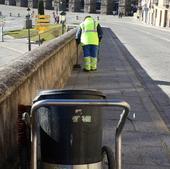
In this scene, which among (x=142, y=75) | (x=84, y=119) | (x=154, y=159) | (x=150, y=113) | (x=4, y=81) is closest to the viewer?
(x=84, y=119)

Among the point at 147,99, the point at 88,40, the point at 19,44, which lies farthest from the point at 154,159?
the point at 19,44

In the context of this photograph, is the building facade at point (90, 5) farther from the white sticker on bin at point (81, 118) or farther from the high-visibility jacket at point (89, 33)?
the white sticker on bin at point (81, 118)

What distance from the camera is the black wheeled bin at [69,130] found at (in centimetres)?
380

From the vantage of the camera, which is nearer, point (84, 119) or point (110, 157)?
point (84, 119)

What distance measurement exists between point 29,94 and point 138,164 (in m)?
1.56

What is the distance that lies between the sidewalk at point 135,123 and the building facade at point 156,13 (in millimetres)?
67331

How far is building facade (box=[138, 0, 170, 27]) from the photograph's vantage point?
80.2 meters

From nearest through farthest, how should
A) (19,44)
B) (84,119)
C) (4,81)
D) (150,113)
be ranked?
1. (84,119)
2. (4,81)
3. (150,113)
4. (19,44)

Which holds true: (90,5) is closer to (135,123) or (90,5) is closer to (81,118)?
(135,123)

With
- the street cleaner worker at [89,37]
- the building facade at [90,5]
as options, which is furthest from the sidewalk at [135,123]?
the building facade at [90,5]

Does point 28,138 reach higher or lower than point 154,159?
higher

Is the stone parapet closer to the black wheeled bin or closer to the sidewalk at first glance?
the sidewalk

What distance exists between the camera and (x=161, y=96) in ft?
35.9

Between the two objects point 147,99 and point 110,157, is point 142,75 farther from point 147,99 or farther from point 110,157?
point 110,157
